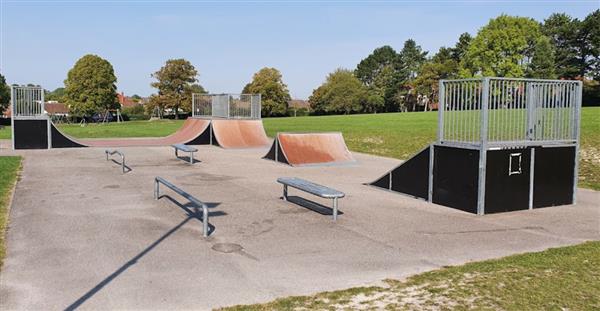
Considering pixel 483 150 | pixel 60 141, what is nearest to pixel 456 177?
pixel 483 150

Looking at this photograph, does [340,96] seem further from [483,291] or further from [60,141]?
[483,291]

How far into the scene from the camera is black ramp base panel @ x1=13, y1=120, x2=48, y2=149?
2088 centimetres

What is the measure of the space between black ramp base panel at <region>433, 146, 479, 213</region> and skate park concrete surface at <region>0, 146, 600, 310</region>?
28 cm

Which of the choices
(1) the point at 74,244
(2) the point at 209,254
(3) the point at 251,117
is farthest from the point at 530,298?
(3) the point at 251,117

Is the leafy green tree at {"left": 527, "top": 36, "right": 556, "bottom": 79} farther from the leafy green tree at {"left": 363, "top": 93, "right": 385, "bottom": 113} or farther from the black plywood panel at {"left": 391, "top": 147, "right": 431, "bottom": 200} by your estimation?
the black plywood panel at {"left": 391, "top": 147, "right": 431, "bottom": 200}

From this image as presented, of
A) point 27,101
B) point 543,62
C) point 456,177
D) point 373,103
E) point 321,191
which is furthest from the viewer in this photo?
point 373,103

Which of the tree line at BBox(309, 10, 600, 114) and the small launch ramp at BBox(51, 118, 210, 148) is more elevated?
the tree line at BBox(309, 10, 600, 114)

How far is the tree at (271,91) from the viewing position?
77.8 m

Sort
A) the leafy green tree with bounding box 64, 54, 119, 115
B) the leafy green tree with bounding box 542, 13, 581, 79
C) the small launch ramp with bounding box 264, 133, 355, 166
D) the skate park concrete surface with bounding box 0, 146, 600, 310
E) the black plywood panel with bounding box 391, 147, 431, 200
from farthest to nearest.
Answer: the leafy green tree with bounding box 542, 13, 581, 79
the leafy green tree with bounding box 64, 54, 119, 115
the small launch ramp with bounding box 264, 133, 355, 166
the black plywood panel with bounding box 391, 147, 431, 200
the skate park concrete surface with bounding box 0, 146, 600, 310

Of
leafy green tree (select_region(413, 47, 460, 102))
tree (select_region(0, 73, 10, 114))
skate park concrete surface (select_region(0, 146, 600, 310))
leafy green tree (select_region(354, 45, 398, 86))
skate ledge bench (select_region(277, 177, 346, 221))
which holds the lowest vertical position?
skate park concrete surface (select_region(0, 146, 600, 310))

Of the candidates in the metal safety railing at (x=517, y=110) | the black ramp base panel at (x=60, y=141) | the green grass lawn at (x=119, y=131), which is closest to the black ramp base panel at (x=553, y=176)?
the metal safety railing at (x=517, y=110)

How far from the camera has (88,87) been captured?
2484 inches

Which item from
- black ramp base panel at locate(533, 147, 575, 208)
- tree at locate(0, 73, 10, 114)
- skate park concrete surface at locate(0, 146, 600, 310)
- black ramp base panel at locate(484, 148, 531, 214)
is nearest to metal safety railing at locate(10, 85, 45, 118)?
skate park concrete surface at locate(0, 146, 600, 310)

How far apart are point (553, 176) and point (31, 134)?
19361mm
